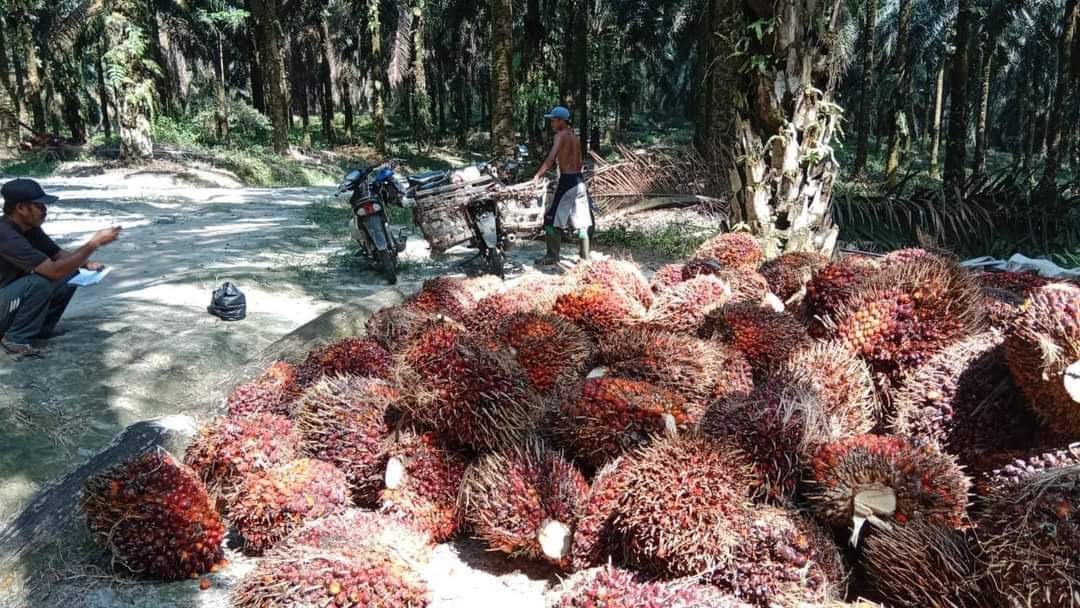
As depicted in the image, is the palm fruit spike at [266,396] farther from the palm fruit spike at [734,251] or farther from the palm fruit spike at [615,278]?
the palm fruit spike at [734,251]

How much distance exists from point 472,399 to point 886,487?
147 centimetres

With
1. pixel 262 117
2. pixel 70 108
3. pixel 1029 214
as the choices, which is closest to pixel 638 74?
pixel 262 117

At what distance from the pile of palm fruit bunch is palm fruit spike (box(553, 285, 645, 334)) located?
18 centimetres

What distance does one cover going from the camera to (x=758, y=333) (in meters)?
3.28

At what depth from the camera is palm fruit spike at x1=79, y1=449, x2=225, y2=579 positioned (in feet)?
8.05

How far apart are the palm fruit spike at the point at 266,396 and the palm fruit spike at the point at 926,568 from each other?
8.35 ft

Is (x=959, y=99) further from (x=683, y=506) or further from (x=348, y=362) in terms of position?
(x=683, y=506)

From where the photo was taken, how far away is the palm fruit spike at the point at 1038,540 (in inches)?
64.0

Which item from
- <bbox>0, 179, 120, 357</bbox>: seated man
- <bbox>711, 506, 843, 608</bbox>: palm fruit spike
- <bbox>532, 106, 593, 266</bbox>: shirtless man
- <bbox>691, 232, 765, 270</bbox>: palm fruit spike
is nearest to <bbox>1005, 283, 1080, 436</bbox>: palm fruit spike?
<bbox>711, 506, 843, 608</bbox>: palm fruit spike

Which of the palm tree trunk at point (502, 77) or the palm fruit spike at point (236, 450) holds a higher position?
the palm tree trunk at point (502, 77)

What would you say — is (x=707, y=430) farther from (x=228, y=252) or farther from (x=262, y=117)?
(x=262, y=117)

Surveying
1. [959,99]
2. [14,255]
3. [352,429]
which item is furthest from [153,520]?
[959,99]

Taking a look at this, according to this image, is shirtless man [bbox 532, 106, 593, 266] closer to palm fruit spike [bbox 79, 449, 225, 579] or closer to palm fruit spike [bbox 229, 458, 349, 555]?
palm fruit spike [bbox 229, 458, 349, 555]

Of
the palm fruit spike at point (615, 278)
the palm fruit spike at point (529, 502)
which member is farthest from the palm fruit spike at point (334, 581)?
the palm fruit spike at point (615, 278)
